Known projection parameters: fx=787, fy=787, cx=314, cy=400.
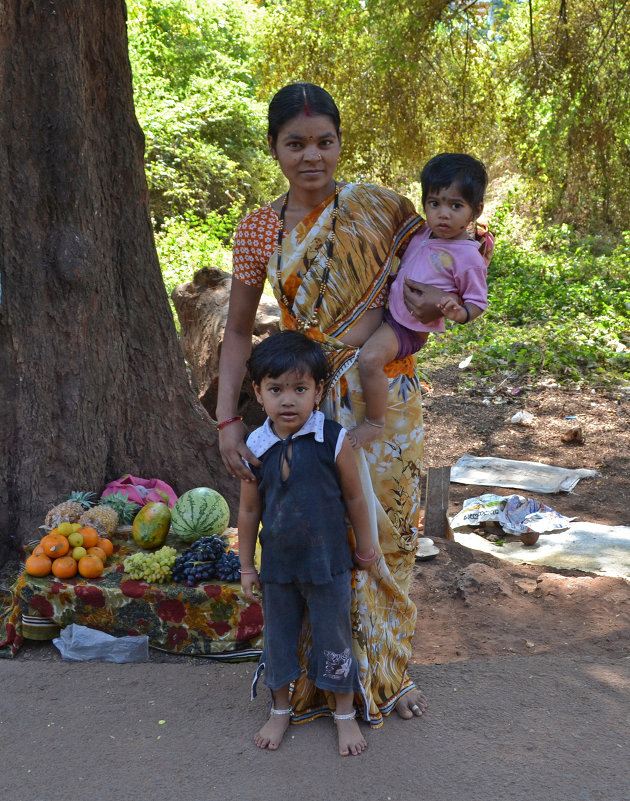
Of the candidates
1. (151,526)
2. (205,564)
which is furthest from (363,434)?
(151,526)

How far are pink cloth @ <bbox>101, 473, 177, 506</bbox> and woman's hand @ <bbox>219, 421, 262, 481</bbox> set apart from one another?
59.9 inches

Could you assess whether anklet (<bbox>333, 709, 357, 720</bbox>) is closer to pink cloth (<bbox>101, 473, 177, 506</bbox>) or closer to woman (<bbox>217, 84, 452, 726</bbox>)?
woman (<bbox>217, 84, 452, 726</bbox>)

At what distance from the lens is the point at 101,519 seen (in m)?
3.85

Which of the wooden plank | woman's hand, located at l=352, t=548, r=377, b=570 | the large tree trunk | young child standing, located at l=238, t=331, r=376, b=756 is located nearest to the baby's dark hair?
young child standing, located at l=238, t=331, r=376, b=756

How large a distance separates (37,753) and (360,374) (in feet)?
5.73

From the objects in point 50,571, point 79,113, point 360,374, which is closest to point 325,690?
point 360,374

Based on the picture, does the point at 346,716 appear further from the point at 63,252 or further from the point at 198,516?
the point at 63,252

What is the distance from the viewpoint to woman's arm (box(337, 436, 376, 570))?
100 inches

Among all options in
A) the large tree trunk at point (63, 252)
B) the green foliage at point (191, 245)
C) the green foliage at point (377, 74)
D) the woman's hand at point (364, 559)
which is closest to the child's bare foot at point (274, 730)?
the woman's hand at point (364, 559)

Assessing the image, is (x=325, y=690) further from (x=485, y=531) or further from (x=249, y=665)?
(x=485, y=531)

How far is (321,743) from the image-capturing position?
273 cm

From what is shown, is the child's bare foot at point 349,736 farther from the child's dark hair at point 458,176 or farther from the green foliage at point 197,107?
the green foliage at point 197,107

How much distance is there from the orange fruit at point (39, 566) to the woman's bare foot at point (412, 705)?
1.69m

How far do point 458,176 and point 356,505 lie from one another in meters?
1.11
